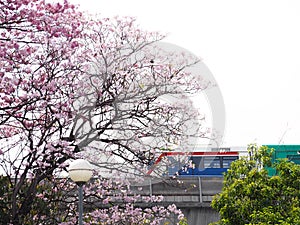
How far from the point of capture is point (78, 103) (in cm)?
735

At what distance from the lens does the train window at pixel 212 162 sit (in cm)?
1709

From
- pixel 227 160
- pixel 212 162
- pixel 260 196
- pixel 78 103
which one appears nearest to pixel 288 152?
pixel 227 160

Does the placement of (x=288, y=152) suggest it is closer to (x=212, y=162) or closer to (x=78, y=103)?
(x=212, y=162)

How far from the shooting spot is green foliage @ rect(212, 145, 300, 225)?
31.2ft

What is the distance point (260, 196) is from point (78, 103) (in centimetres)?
454

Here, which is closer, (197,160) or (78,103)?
(78,103)

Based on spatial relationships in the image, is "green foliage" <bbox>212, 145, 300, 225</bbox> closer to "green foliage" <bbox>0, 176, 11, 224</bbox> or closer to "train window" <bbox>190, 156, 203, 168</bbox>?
"green foliage" <bbox>0, 176, 11, 224</bbox>

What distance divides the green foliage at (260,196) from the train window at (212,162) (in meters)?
7.00

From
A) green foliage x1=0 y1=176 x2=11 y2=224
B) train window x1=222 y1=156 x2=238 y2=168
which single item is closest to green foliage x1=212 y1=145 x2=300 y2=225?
green foliage x1=0 y1=176 x2=11 y2=224

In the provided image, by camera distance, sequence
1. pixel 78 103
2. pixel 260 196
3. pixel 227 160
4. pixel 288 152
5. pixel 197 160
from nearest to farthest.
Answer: pixel 78 103, pixel 260 196, pixel 197 160, pixel 288 152, pixel 227 160

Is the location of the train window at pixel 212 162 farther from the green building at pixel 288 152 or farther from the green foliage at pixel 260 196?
the green foliage at pixel 260 196

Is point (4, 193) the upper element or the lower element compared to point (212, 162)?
lower

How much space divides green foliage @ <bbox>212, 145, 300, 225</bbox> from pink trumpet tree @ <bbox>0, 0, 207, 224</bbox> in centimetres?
175

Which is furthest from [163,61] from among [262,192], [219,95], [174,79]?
[262,192]
